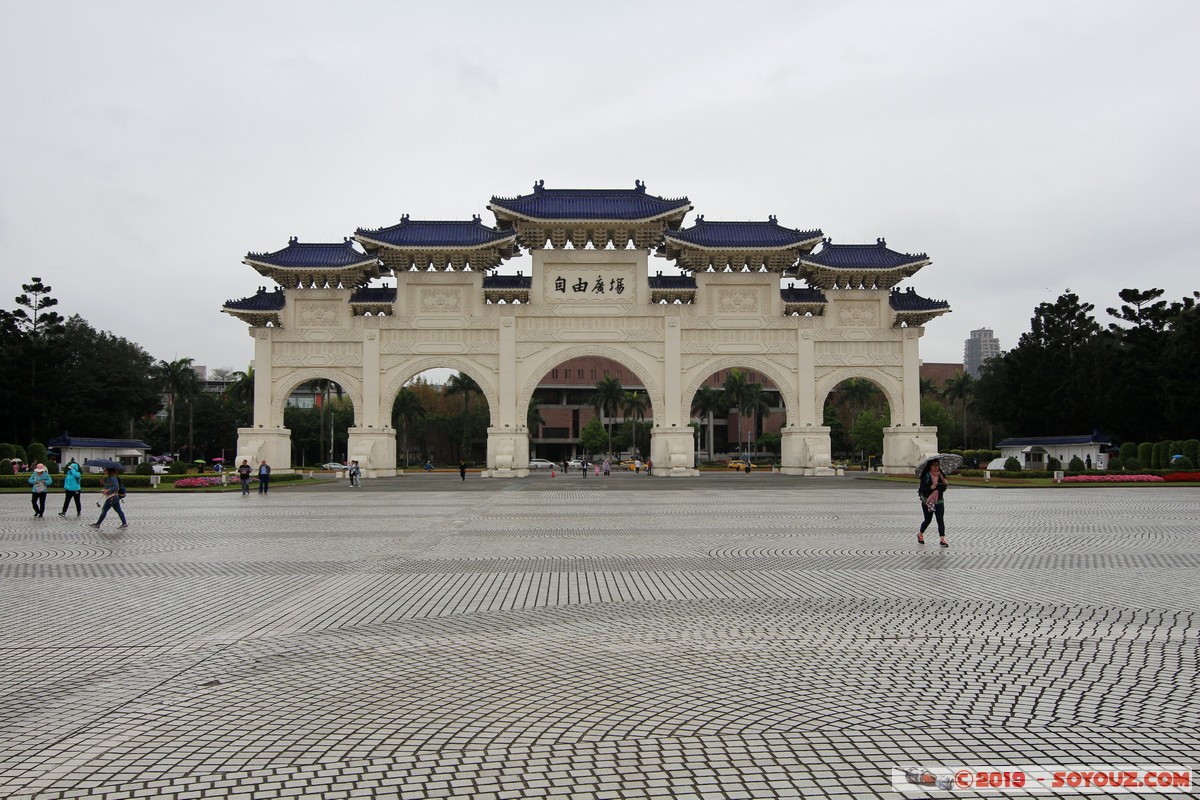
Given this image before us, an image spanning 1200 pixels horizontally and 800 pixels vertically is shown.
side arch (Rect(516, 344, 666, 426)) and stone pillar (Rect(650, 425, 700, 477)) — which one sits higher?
side arch (Rect(516, 344, 666, 426))

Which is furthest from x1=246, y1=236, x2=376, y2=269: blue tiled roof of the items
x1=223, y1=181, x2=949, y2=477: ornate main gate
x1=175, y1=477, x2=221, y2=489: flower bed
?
x1=175, y1=477, x2=221, y2=489: flower bed

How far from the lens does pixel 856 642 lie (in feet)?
20.8

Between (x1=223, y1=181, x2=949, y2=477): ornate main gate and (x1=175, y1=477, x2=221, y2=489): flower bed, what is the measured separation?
9736mm

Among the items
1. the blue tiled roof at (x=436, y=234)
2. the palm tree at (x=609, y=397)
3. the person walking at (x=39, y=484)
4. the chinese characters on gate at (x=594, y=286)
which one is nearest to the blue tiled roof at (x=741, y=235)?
the chinese characters on gate at (x=594, y=286)

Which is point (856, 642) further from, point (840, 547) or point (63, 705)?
point (840, 547)

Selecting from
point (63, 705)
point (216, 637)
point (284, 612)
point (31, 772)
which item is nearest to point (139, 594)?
point (284, 612)

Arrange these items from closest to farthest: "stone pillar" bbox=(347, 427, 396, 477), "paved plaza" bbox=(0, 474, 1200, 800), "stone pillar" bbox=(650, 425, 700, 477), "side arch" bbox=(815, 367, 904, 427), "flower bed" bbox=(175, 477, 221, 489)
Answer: "paved plaza" bbox=(0, 474, 1200, 800) < "flower bed" bbox=(175, 477, 221, 489) < "stone pillar" bbox=(347, 427, 396, 477) < "stone pillar" bbox=(650, 425, 700, 477) < "side arch" bbox=(815, 367, 904, 427)

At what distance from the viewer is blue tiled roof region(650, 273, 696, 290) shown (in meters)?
43.3

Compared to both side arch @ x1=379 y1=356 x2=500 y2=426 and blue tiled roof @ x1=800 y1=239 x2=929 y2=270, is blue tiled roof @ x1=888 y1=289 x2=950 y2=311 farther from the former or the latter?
side arch @ x1=379 y1=356 x2=500 y2=426

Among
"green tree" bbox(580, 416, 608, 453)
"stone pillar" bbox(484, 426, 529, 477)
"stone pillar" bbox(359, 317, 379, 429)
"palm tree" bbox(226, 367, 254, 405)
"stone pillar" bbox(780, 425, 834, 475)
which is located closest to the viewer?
"stone pillar" bbox(484, 426, 529, 477)

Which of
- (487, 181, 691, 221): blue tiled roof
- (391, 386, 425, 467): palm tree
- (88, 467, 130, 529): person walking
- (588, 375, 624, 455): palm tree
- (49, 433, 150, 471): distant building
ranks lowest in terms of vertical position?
(88, 467, 130, 529): person walking

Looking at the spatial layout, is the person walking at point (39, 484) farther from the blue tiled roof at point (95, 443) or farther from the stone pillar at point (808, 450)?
the blue tiled roof at point (95, 443)

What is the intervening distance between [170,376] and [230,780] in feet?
254

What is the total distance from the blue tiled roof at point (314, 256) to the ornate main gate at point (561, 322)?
4.6 inches
